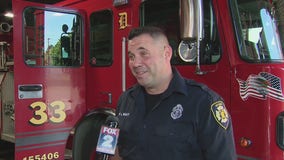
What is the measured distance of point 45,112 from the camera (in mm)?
3463

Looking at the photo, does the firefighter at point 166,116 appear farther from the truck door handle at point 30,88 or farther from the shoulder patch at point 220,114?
the truck door handle at point 30,88

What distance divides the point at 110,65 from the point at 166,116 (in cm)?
204

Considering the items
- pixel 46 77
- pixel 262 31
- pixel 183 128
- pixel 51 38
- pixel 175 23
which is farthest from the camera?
pixel 51 38

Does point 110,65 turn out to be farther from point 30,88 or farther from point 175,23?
point 175,23

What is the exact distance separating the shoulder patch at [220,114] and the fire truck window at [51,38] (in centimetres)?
236

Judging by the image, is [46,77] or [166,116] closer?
[166,116]

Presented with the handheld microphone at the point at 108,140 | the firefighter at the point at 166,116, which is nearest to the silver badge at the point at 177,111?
the firefighter at the point at 166,116

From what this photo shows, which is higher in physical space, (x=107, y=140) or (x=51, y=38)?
(x=51, y=38)

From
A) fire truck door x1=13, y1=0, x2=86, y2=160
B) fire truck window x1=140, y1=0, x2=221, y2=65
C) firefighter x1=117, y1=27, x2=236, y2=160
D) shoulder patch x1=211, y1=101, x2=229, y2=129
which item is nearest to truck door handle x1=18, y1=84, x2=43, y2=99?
fire truck door x1=13, y1=0, x2=86, y2=160

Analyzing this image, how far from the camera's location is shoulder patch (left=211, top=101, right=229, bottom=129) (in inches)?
60.0

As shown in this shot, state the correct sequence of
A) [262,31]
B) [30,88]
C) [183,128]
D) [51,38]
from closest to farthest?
[183,128] < [262,31] < [30,88] < [51,38]

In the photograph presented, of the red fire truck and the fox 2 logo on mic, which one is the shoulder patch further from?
the red fire truck

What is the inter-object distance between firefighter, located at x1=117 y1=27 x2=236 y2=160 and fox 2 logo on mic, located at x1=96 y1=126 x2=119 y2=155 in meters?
0.11

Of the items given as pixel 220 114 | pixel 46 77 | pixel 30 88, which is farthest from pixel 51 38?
pixel 220 114
